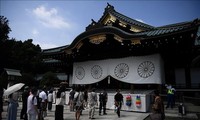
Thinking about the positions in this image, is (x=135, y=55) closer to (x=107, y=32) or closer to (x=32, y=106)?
Answer: (x=107, y=32)

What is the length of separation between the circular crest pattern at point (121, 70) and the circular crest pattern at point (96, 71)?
1.68 meters

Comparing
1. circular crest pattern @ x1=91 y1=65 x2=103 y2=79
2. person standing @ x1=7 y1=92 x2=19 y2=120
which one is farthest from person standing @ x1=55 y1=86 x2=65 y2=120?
circular crest pattern @ x1=91 y1=65 x2=103 y2=79

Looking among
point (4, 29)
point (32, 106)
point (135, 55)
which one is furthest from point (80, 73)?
point (4, 29)

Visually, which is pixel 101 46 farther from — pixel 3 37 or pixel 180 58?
pixel 3 37

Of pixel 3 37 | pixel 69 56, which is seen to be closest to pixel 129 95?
pixel 69 56

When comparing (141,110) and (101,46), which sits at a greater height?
(101,46)

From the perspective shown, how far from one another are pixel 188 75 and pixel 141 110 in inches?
224

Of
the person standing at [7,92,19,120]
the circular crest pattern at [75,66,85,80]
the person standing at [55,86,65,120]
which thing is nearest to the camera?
the person standing at [7,92,19,120]

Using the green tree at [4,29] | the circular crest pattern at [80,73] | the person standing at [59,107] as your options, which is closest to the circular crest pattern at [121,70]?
the circular crest pattern at [80,73]

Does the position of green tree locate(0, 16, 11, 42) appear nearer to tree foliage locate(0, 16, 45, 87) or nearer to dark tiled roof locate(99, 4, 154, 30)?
tree foliage locate(0, 16, 45, 87)

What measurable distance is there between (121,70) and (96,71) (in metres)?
2.55

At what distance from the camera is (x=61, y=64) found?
2161 centimetres

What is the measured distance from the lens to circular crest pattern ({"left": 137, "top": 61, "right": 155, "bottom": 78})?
46.4 feet

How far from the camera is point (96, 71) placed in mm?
16969
